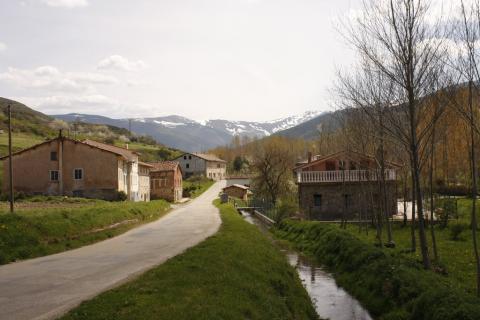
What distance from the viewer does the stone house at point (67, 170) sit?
52.3 metres

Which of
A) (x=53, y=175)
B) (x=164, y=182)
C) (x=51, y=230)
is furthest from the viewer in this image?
(x=164, y=182)

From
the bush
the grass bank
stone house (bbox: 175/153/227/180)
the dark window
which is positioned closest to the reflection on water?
the grass bank

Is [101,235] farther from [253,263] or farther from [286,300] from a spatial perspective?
[286,300]

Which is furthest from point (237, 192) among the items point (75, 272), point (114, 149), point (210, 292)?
point (210, 292)

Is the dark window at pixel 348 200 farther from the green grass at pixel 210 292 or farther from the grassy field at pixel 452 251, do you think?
the green grass at pixel 210 292

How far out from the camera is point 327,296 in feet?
66.5

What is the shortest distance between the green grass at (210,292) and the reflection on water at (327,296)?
67 centimetres

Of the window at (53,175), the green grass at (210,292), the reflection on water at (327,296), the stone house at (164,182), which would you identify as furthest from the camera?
the stone house at (164,182)

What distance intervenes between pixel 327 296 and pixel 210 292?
7752 millimetres

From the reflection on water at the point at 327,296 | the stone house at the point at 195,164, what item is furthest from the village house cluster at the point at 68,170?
the stone house at the point at 195,164

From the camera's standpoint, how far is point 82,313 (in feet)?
36.3

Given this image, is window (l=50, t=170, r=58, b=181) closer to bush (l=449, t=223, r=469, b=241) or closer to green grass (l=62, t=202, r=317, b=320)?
green grass (l=62, t=202, r=317, b=320)

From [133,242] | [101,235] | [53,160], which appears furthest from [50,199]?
[133,242]

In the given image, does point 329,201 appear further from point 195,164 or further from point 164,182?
point 195,164
